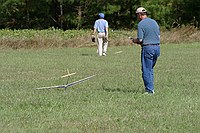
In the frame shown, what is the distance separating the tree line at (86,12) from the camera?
154ft

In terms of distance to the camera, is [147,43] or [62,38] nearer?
[147,43]

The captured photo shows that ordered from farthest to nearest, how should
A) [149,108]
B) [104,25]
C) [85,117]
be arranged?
[104,25] → [149,108] → [85,117]

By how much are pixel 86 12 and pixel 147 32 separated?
128ft

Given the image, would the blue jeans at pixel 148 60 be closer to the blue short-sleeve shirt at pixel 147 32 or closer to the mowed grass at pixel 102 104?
the blue short-sleeve shirt at pixel 147 32

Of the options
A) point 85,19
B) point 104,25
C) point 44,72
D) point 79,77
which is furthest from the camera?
point 85,19

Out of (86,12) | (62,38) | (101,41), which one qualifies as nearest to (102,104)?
(101,41)

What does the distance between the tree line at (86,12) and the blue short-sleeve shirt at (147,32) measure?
113 feet

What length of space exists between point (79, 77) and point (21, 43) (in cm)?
1890

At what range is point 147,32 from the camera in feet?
36.2

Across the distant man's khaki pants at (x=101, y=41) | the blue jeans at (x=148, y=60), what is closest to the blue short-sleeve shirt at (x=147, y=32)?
the blue jeans at (x=148, y=60)

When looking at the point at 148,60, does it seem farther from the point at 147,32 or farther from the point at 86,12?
the point at 86,12

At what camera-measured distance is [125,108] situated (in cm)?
930

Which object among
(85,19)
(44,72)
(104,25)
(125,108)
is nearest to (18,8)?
(85,19)

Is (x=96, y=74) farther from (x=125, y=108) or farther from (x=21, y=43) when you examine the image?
(x=21, y=43)
